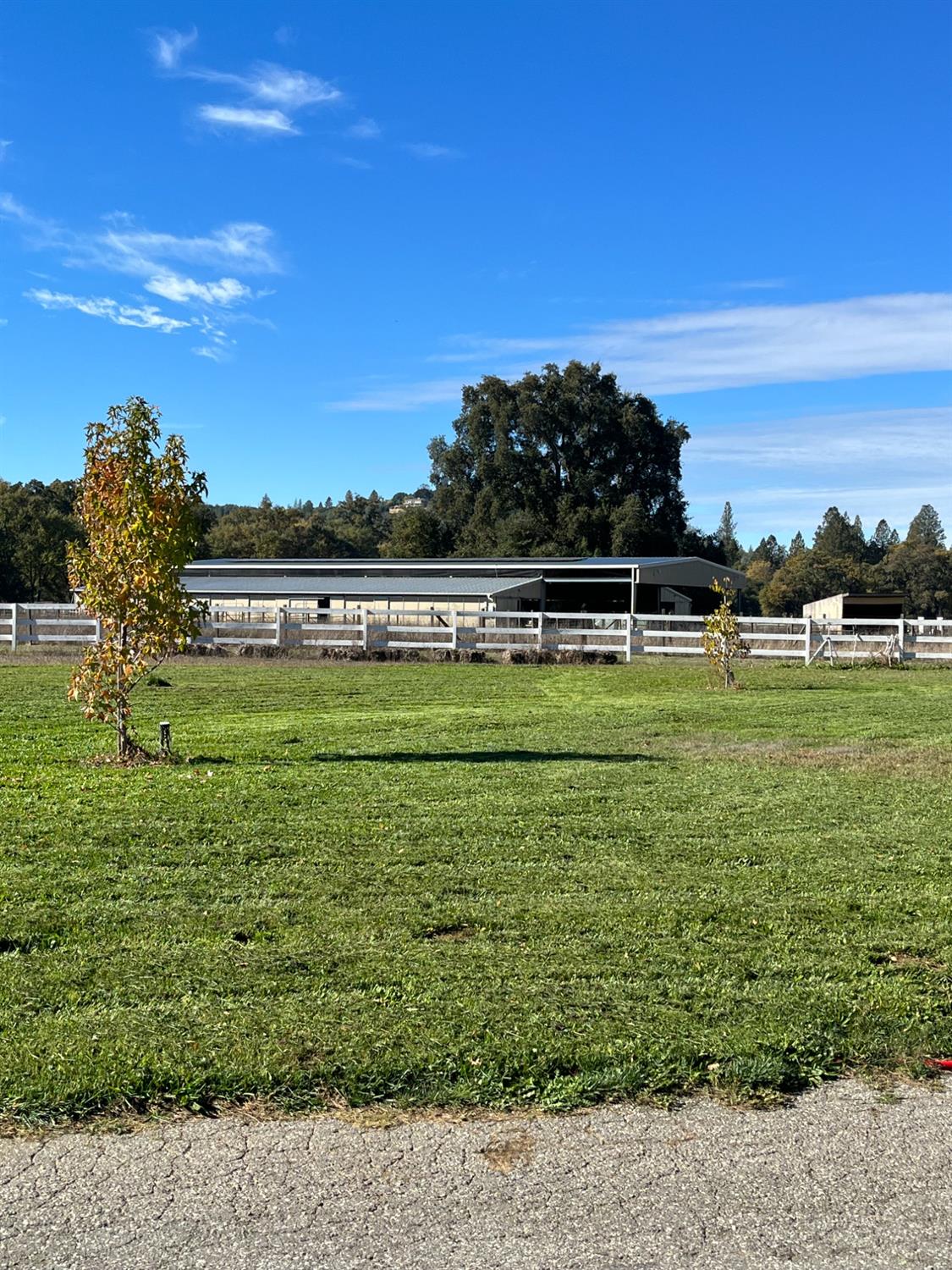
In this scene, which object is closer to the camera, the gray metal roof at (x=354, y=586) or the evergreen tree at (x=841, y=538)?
the gray metal roof at (x=354, y=586)

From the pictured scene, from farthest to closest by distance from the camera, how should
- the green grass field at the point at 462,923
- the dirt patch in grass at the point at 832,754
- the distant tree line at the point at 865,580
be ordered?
the distant tree line at the point at 865,580, the dirt patch in grass at the point at 832,754, the green grass field at the point at 462,923

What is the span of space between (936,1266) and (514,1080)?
4.25ft

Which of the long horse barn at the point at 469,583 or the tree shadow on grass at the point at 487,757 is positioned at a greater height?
the long horse barn at the point at 469,583

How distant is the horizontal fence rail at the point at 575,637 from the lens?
24.9 m

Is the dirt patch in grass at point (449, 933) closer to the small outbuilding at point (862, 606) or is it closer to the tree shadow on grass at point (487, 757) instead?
the tree shadow on grass at point (487, 757)

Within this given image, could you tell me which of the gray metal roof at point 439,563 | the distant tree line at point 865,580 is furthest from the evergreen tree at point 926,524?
the gray metal roof at point 439,563

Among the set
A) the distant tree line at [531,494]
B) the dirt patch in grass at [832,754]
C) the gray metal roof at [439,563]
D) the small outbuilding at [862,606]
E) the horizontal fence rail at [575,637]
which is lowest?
the dirt patch in grass at [832,754]

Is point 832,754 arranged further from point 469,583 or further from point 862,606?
point 862,606

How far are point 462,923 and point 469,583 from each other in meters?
37.1

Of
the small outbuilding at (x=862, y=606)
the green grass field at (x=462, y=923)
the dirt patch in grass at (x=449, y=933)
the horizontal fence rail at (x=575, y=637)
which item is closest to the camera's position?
the green grass field at (x=462, y=923)

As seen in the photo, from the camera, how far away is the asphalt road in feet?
8.30

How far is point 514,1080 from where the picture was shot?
10.9 feet

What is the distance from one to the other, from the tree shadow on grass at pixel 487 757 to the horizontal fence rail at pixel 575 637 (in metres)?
15.0

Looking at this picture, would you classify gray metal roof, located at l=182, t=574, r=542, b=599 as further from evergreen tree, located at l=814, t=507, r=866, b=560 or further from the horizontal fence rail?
evergreen tree, located at l=814, t=507, r=866, b=560
